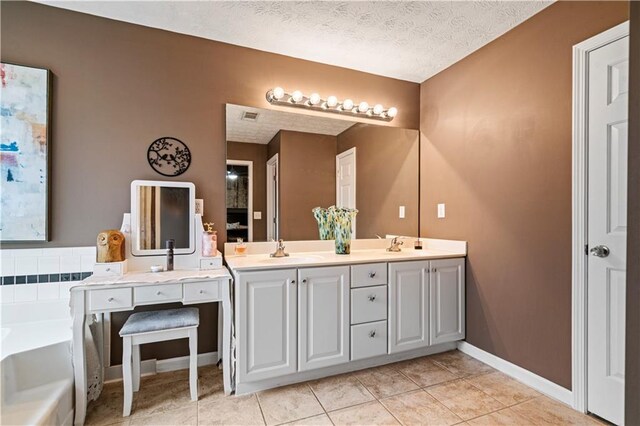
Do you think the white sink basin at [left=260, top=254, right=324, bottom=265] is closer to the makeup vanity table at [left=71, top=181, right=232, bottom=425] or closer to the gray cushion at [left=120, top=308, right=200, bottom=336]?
the makeup vanity table at [left=71, top=181, right=232, bottom=425]

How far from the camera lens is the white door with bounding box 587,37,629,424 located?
1679 mm

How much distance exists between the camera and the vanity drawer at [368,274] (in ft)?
7.31

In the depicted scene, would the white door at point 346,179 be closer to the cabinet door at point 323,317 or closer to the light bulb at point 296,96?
the light bulb at point 296,96

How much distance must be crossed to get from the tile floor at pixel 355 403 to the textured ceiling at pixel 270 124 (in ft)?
5.91

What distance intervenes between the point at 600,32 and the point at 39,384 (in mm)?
3582

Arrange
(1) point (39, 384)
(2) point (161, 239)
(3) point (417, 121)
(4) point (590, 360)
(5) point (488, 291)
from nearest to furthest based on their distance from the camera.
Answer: (1) point (39, 384), (4) point (590, 360), (2) point (161, 239), (5) point (488, 291), (3) point (417, 121)

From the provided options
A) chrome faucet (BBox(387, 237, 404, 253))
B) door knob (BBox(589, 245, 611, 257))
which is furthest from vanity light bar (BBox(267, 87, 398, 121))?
door knob (BBox(589, 245, 611, 257))

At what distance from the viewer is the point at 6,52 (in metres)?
1.94

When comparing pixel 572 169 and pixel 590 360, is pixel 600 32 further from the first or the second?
pixel 590 360

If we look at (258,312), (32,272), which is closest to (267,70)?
(258,312)

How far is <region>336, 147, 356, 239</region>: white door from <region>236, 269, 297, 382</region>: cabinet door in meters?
0.98

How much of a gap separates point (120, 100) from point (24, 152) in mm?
642

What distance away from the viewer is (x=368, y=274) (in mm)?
2268

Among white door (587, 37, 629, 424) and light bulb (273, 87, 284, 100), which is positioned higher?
light bulb (273, 87, 284, 100)
